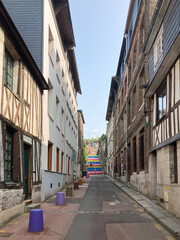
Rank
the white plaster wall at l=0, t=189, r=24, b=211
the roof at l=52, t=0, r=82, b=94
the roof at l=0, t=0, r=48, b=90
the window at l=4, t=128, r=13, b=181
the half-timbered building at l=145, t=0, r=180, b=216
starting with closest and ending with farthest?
the white plaster wall at l=0, t=189, r=24, b=211, the roof at l=0, t=0, r=48, b=90, the window at l=4, t=128, r=13, b=181, the half-timbered building at l=145, t=0, r=180, b=216, the roof at l=52, t=0, r=82, b=94

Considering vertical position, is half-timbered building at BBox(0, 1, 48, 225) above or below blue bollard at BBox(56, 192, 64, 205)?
above

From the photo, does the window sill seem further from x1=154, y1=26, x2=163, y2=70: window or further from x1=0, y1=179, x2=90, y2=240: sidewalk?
x1=154, y1=26, x2=163, y2=70: window

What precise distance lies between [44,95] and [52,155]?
387 centimetres

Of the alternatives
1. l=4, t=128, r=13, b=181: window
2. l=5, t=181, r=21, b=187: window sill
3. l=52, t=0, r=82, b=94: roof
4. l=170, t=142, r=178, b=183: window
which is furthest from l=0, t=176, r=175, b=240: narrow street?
l=52, t=0, r=82, b=94: roof

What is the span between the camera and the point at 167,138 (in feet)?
33.1

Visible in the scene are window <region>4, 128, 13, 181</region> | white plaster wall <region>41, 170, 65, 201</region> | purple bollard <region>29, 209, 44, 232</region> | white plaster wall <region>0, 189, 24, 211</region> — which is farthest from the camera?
white plaster wall <region>41, 170, 65, 201</region>

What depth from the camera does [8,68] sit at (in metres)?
9.09

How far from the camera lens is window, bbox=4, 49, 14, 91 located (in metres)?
8.83

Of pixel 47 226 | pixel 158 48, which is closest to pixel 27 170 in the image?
pixel 47 226

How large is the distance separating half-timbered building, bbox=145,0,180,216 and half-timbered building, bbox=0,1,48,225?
4680 mm

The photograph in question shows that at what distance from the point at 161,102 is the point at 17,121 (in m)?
5.75

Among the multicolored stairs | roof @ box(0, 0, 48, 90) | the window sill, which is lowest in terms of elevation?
the multicolored stairs

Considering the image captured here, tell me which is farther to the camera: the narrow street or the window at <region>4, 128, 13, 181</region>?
the window at <region>4, 128, 13, 181</region>

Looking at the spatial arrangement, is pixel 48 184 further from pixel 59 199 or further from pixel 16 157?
pixel 16 157
